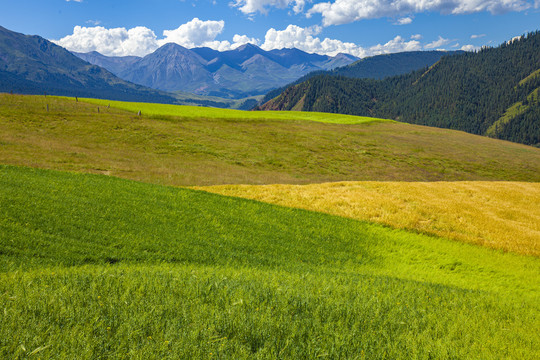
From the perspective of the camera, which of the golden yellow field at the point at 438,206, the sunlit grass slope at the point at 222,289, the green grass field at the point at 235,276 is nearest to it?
the sunlit grass slope at the point at 222,289

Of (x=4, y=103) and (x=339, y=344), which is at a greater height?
(x=4, y=103)

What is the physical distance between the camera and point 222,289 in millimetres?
7477

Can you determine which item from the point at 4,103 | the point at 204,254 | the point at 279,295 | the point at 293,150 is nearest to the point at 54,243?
the point at 204,254

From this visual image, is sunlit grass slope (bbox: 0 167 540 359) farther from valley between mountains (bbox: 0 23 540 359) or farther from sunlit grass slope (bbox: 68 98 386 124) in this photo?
sunlit grass slope (bbox: 68 98 386 124)

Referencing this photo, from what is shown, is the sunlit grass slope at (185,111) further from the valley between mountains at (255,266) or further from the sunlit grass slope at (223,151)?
the valley between mountains at (255,266)

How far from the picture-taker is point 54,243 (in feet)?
34.4

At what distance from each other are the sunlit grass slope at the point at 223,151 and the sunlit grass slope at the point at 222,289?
54.6 ft

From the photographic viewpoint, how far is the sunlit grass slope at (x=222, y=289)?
17.3 feet

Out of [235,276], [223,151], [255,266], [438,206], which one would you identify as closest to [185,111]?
[223,151]

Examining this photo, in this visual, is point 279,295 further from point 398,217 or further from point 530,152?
point 530,152

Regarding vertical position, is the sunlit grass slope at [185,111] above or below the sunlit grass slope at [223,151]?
above

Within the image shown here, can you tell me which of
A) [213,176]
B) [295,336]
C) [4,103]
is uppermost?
[4,103]

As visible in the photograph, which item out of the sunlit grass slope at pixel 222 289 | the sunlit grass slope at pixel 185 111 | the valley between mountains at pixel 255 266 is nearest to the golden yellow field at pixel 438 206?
the valley between mountains at pixel 255 266

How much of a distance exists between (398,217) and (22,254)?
2049 centimetres
